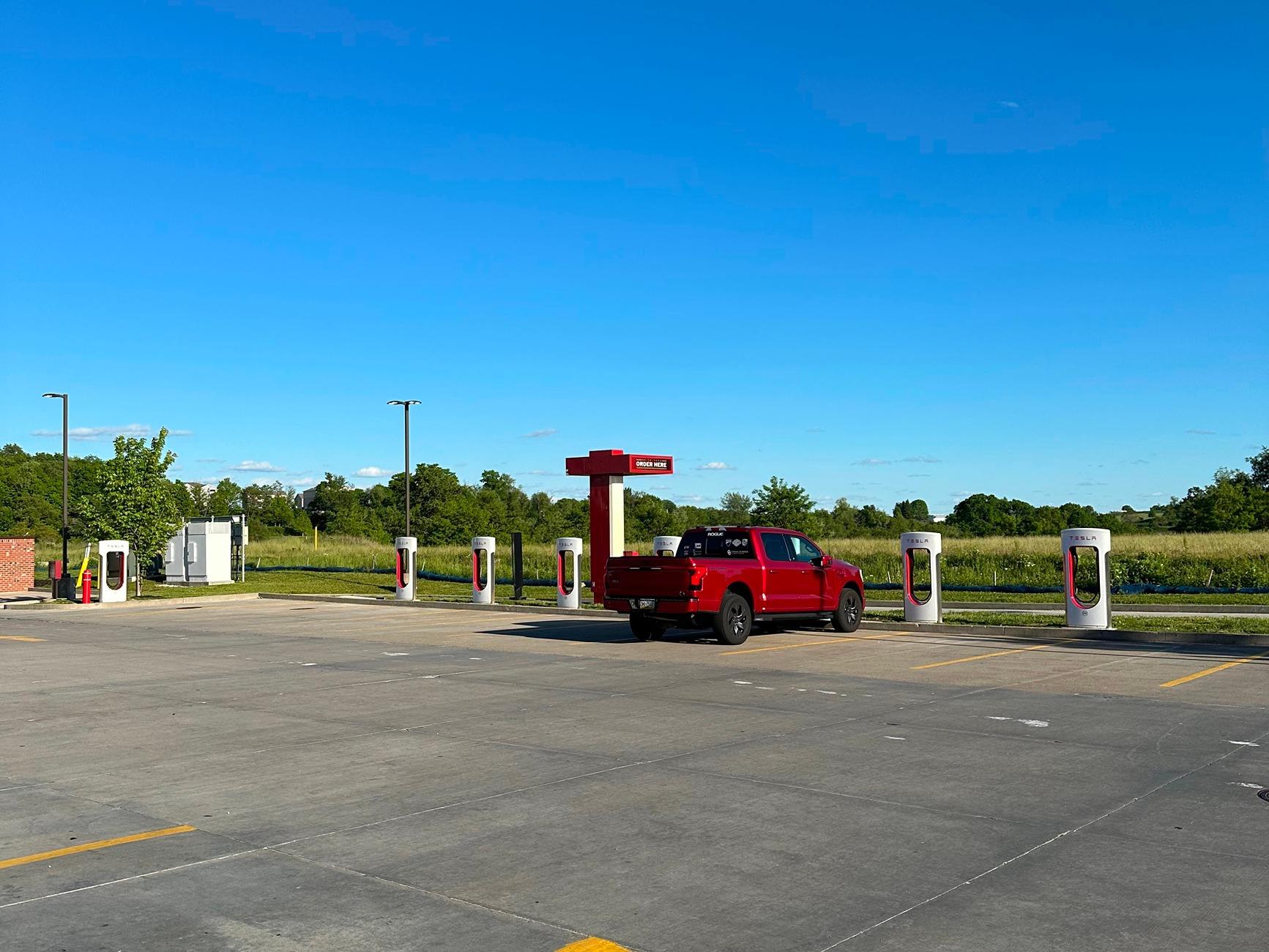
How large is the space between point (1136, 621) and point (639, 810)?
18.6m

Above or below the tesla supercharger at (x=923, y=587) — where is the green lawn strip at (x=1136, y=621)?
below

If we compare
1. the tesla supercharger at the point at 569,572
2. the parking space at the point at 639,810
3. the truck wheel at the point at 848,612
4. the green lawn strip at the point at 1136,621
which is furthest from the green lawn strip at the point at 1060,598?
the parking space at the point at 639,810

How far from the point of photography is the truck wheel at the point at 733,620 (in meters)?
19.0

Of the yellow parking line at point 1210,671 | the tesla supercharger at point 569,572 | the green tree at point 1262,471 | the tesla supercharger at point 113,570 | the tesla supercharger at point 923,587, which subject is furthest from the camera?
the green tree at point 1262,471

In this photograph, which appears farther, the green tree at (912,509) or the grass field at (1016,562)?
the green tree at (912,509)

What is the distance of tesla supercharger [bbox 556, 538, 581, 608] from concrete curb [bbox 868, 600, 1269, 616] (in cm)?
738

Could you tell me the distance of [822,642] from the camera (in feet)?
64.7

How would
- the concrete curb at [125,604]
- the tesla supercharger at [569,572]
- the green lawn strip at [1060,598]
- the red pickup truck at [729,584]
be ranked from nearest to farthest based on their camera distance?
the red pickup truck at [729,584], the tesla supercharger at [569,572], the green lawn strip at [1060,598], the concrete curb at [125,604]

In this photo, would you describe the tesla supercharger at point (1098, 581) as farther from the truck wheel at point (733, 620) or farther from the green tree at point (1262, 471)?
the green tree at point (1262, 471)

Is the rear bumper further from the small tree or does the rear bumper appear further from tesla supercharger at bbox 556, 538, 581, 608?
the small tree

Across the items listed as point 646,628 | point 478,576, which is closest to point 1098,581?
point 646,628

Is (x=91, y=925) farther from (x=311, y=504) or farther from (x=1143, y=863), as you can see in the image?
(x=311, y=504)

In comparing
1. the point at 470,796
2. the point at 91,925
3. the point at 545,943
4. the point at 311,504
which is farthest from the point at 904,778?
the point at 311,504

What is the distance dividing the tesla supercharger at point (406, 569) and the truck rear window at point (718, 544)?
538 inches
